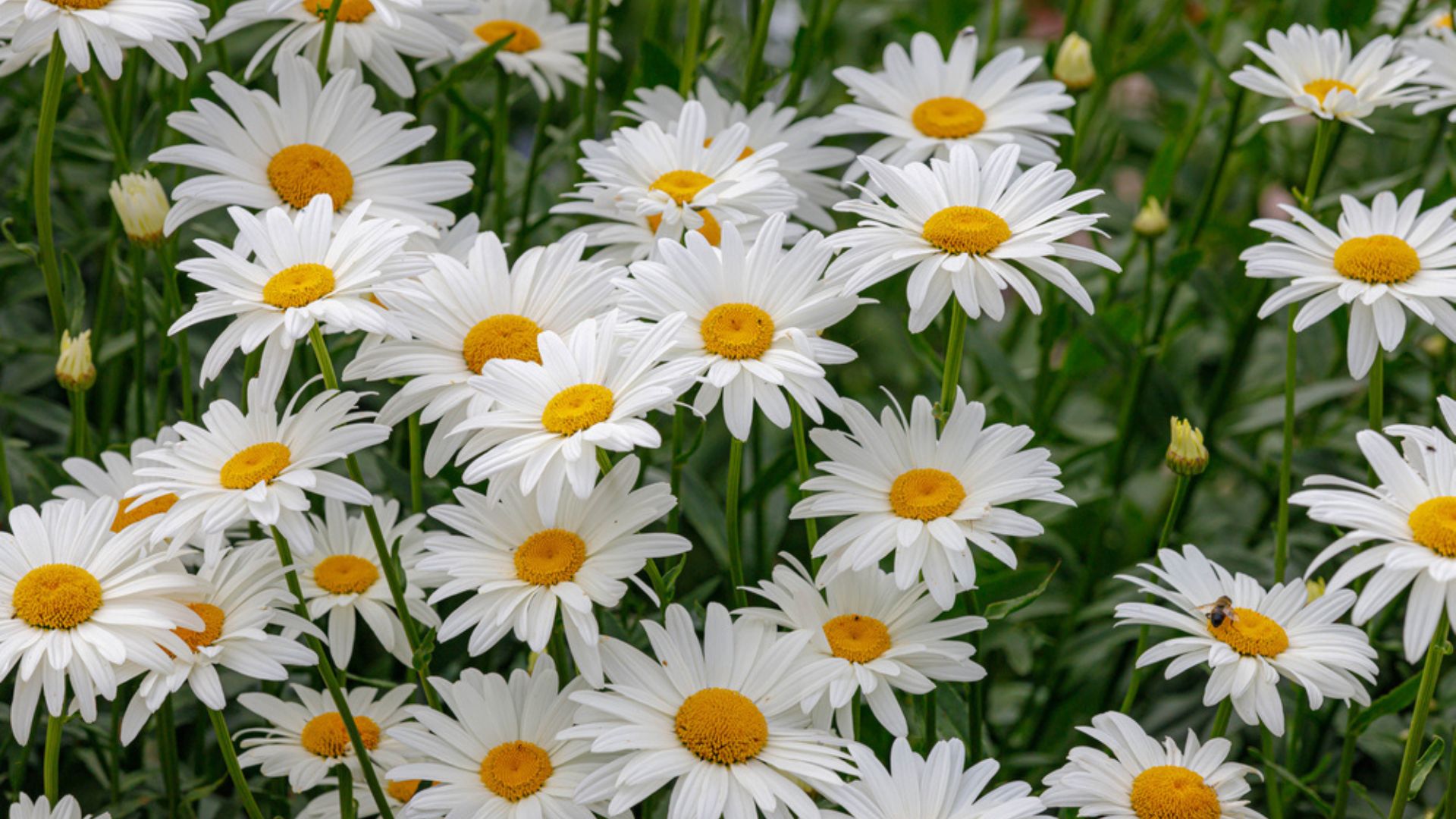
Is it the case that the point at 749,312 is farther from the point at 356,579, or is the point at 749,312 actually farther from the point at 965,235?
the point at 356,579

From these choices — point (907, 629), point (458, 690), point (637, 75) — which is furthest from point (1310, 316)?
point (637, 75)

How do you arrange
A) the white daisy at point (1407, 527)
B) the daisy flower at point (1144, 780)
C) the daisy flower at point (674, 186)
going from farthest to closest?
the daisy flower at point (674, 186), the daisy flower at point (1144, 780), the white daisy at point (1407, 527)

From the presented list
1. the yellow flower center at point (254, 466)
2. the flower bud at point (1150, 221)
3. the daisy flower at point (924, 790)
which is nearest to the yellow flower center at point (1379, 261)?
the flower bud at point (1150, 221)

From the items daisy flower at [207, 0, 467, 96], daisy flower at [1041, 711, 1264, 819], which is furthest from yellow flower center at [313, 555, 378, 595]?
daisy flower at [1041, 711, 1264, 819]

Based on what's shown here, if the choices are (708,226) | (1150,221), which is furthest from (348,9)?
(1150,221)

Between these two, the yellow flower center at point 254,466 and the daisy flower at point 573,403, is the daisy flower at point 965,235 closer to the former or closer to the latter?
the daisy flower at point 573,403

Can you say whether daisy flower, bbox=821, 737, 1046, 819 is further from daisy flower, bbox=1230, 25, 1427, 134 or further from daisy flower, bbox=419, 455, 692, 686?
daisy flower, bbox=1230, 25, 1427, 134

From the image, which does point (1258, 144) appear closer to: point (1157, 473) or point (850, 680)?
point (1157, 473)
